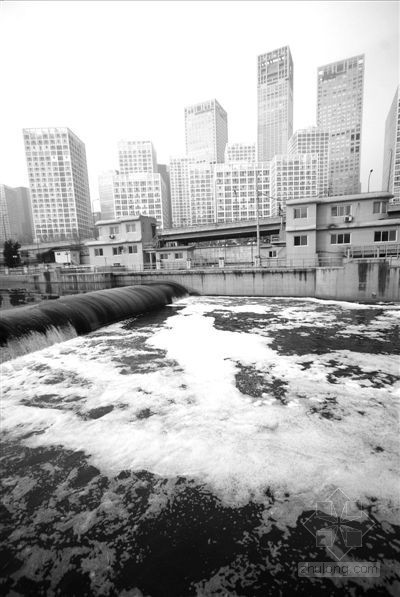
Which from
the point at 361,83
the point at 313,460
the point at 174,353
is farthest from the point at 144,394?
the point at 361,83

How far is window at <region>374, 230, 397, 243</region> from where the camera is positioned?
22.1 meters

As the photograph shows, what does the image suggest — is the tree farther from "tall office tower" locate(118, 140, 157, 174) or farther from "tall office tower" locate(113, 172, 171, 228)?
"tall office tower" locate(118, 140, 157, 174)

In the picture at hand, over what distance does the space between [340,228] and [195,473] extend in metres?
23.9

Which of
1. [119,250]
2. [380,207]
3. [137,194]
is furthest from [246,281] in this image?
[137,194]

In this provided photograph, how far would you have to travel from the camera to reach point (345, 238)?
23.4 metres

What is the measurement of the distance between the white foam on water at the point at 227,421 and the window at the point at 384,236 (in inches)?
699

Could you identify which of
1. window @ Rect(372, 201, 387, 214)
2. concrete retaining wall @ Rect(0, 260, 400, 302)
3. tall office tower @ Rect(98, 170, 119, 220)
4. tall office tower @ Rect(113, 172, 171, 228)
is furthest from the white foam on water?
tall office tower @ Rect(98, 170, 119, 220)

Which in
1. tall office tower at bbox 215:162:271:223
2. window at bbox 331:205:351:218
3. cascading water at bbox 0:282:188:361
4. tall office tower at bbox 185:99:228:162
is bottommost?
cascading water at bbox 0:282:188:361

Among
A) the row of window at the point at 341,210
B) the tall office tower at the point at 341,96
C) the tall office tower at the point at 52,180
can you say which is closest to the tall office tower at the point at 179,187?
the tall office tower at the point at 52,180

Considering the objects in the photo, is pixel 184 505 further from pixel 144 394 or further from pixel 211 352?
pixel 211 352

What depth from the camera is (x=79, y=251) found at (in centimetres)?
5591

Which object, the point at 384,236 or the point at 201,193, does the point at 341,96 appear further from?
the point at 384,236

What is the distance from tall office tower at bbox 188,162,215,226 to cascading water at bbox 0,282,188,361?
109 m

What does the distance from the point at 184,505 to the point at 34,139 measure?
160043 mm
